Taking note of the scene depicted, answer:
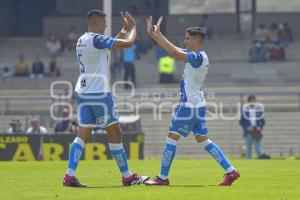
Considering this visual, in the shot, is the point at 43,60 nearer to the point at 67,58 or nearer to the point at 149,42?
the point at 67,58

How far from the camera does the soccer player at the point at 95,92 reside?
43.5 feet

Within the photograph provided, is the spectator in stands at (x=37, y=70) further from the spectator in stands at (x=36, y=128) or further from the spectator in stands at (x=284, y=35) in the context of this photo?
the spectator in stands at (x=36, y=128)

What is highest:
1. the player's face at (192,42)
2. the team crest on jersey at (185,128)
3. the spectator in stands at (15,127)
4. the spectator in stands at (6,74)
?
the player's face at (192,42)

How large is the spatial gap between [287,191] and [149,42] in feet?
94.4

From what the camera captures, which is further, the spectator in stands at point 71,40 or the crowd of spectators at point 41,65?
the spectator in stands at point 71,40

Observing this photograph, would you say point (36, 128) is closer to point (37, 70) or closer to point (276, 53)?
point (37, 70)

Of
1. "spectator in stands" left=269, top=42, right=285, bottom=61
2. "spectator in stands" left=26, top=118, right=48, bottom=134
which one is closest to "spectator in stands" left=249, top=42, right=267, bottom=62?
"spectator in stands" left=269, top=42, right=285, bottom=61

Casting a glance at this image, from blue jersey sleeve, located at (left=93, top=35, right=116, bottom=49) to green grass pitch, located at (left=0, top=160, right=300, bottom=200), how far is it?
5.61 ft

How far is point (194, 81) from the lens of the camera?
13.6m

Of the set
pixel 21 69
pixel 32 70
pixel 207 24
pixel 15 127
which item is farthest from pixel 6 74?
pixel 15 127

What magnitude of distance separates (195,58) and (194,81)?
1.18 feet

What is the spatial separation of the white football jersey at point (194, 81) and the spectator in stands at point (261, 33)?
2613 cm

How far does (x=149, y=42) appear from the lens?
41250mm

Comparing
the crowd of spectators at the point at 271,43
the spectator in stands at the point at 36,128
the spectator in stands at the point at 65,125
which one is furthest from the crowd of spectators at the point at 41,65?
the spectator in stands at the point at 36,128
